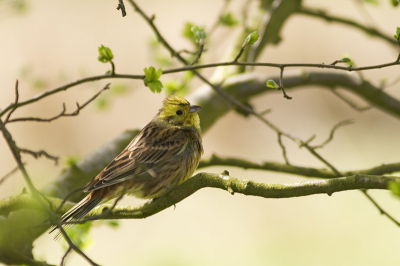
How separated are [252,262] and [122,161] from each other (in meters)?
4.95

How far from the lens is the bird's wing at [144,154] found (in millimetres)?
3904

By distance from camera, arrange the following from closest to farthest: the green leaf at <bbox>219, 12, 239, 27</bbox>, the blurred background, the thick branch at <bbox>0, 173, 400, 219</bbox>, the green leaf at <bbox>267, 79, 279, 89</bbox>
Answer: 1. the thick branch at <bbox>0, 173, 400, 219</bbox>
2. the green leaf at <bbox>267, 79, 279, 89</bbox>
3. the green leaf at <bbox>219, 12, 239, 27</bbox>
4. the blurred background

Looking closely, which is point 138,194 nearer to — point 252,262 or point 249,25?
point 249,25

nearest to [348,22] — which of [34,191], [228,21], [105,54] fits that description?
[228,21]

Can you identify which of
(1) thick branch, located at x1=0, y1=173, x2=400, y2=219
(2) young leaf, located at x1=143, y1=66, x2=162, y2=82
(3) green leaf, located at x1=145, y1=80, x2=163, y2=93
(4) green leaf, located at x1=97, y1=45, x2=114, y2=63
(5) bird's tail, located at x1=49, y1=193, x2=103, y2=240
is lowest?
(1) thick branch, located at x1=0, y1=173, x2=400, y2=219

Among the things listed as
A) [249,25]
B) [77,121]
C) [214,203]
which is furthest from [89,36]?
[249,25]

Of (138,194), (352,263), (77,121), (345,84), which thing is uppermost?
(77,121)

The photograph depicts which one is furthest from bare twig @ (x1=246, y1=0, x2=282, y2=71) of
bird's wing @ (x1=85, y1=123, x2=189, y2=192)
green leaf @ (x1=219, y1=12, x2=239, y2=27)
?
bird's wing @ (x1=85, y1=123, x2=189, y2=192)

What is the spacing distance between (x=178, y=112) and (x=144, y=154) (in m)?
0.63

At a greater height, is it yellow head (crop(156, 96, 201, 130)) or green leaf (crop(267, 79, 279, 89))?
yellow head (crop(156, 96, 201, 130))

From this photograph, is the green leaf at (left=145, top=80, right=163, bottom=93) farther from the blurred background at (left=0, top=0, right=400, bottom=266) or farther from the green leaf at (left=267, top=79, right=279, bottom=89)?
the blurred background at (left=0, top=0, right=400, bottom=266)

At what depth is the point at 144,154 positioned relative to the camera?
429 centimetres

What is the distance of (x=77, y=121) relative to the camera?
11.5 metres

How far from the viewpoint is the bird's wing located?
390 cm
